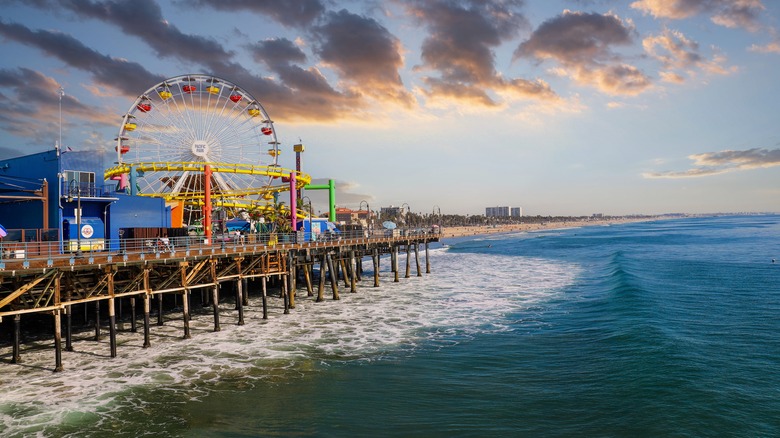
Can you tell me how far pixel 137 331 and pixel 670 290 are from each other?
40161mm

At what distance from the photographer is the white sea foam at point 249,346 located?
1797cm

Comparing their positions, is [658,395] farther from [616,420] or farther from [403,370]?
[403,370]

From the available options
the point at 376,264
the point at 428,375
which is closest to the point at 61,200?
the point at 428,375

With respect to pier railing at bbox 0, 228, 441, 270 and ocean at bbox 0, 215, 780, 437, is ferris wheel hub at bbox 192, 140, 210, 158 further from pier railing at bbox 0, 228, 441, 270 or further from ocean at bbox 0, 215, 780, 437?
ocean at bbox 0, 215, 780, 437

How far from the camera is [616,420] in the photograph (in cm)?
1521

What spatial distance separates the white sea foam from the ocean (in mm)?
111

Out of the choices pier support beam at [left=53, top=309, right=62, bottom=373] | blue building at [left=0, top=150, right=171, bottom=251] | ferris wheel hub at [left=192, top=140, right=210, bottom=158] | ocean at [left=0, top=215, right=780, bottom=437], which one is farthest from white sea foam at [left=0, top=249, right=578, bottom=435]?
ferris wheel hub at [left=192, top=140, right=210, bottom=158]

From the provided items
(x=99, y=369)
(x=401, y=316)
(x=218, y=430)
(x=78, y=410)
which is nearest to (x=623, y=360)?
(x=401, y=316)

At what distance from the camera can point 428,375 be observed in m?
19.3

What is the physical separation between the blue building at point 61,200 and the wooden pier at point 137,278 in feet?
13.7

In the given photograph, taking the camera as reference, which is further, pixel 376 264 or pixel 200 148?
pixel 200 148

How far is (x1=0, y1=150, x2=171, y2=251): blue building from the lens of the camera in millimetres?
29422

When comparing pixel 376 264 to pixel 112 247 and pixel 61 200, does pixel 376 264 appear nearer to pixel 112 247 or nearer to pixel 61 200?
pixel 112 247

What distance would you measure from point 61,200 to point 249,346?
16.5m
